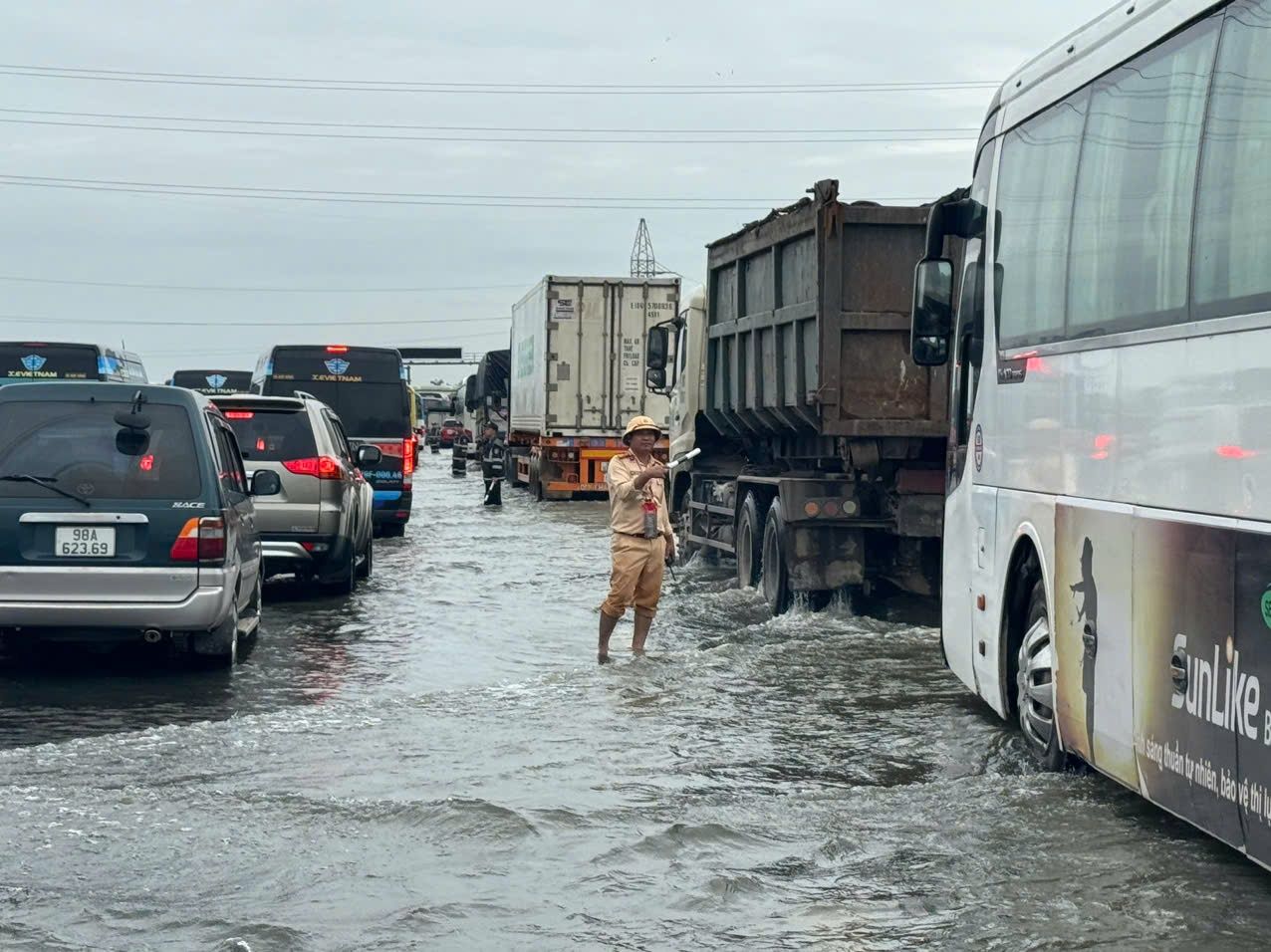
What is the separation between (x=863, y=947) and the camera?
5457 millimetres

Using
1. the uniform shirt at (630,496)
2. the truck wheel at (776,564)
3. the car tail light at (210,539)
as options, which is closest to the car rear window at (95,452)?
the car tail light at (210,539)

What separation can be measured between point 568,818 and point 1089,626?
6.93 ft

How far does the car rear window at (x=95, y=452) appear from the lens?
1056 centimetres

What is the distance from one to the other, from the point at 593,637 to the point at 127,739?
566 cm

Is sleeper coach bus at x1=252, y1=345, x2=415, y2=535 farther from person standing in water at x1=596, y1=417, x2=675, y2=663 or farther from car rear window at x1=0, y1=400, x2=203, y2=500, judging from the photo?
car rear window at x1=0, y1=400, x2=203, y2=500

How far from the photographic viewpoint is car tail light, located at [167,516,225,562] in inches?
414

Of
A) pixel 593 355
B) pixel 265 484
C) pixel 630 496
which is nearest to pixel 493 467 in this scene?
pixel 593 355

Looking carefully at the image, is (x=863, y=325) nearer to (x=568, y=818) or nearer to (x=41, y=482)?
(x=41, y=482)

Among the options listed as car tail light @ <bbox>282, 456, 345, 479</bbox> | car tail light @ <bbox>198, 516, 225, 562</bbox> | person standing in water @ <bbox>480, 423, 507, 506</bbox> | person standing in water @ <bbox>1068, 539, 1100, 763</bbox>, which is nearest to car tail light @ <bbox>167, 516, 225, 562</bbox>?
car tail light @ <bbox>198, 516, 225, 562</bbox>

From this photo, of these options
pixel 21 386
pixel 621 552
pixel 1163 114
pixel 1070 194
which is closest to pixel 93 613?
pixel 21 386

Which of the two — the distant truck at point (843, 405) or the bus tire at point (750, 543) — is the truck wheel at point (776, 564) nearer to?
the distant truck at point (843, 405)

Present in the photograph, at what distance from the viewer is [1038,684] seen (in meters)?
7.98

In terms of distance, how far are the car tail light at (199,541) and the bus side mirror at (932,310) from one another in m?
4.01

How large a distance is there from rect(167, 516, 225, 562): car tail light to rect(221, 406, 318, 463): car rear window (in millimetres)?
5745
